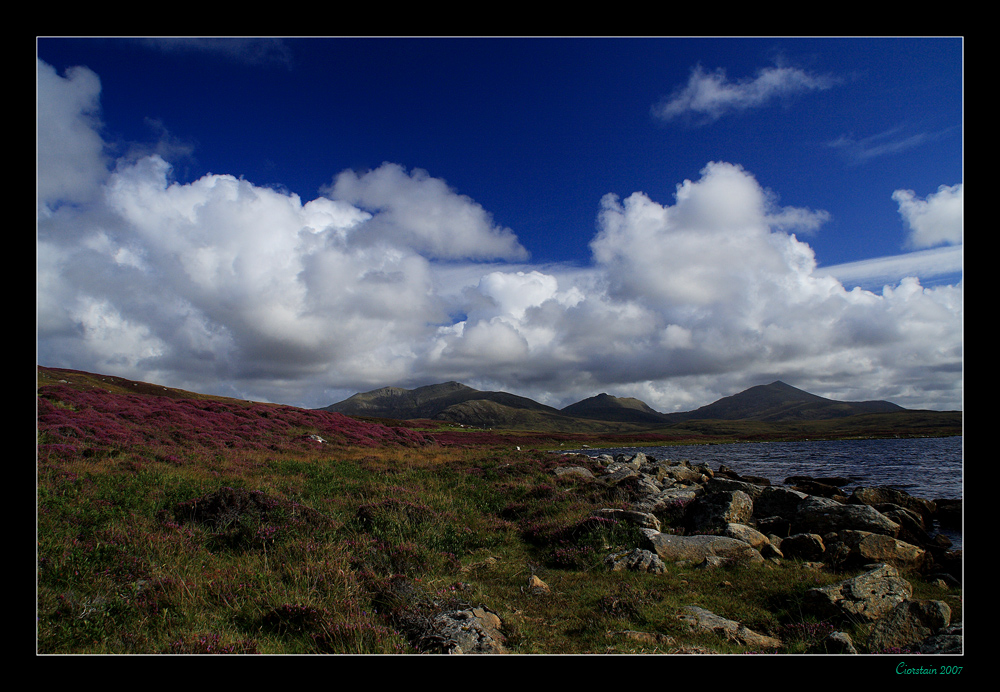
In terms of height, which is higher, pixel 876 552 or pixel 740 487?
pixel 876 552

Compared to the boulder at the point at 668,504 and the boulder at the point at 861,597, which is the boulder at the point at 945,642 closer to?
the boulder at the point at 861,597

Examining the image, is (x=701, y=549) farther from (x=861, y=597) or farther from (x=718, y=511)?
(x=718, y=511)

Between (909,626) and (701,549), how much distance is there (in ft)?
12.9

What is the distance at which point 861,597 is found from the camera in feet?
20.7

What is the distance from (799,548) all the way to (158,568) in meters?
13.4

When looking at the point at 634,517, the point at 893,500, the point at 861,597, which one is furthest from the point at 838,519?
the point at 893,500

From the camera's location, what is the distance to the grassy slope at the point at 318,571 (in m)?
4.82

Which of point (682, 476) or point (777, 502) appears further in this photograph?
point (682, 476)

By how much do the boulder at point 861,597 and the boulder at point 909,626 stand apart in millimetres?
512
